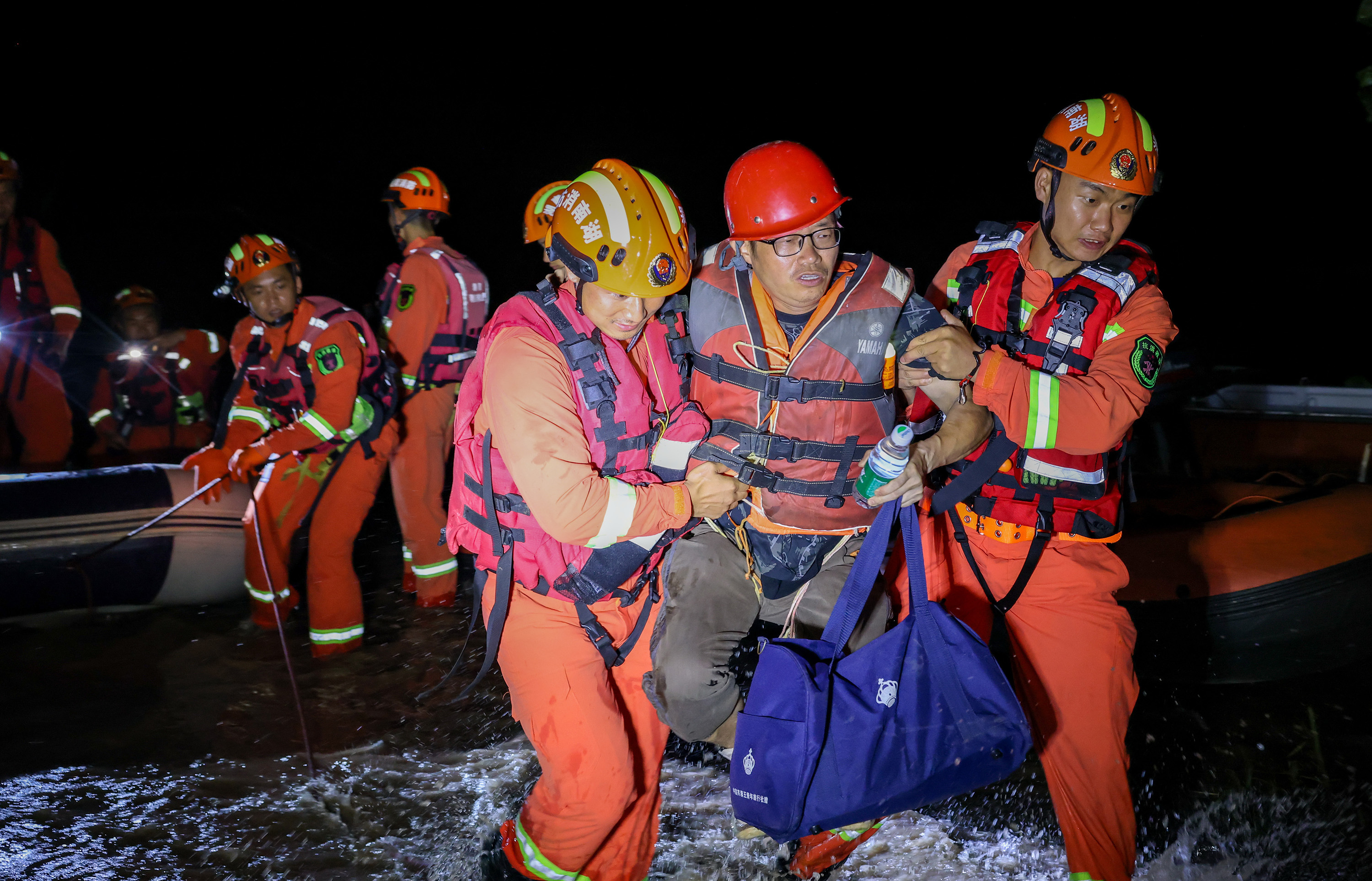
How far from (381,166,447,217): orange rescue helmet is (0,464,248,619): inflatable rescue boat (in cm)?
214

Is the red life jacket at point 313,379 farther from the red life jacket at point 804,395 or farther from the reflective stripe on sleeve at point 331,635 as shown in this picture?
the red life jacket at point 804,395

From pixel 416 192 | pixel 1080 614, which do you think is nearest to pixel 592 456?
pixel 1080 614

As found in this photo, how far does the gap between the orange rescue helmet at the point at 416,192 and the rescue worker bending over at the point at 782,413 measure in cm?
357

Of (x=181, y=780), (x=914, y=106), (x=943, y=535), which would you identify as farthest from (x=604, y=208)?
(x=914, y=106)

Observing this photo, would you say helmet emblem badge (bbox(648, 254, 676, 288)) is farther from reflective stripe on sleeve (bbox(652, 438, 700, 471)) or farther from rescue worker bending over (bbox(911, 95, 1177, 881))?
rescue worker bending over (bbox(911, 95, 1177, 881))

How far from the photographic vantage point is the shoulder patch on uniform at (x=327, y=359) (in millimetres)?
3982

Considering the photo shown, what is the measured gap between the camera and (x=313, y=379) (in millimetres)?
4066

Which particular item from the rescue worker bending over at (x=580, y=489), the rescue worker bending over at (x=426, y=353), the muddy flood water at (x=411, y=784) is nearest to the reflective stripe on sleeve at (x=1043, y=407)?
the rescue worker bending over at (x=580, y=489)

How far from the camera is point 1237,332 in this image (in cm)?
1631

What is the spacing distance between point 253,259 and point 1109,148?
151 inches

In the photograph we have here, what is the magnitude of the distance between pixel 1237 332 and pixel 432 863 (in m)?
18.4

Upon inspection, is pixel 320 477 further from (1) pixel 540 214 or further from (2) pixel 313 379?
(1) pixel 540 214

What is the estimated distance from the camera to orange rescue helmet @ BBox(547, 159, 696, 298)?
6.70ft

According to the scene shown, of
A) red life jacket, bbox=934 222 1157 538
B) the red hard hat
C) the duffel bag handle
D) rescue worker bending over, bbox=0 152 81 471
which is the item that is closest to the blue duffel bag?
the duffel bag handle
